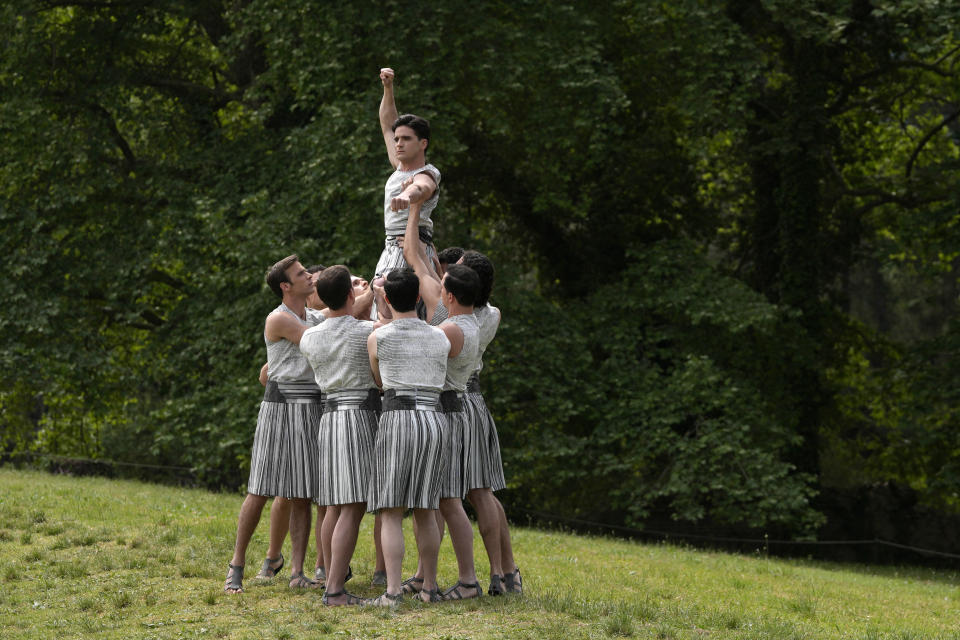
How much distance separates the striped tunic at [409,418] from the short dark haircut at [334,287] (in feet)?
1.30

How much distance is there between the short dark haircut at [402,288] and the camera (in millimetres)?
6824

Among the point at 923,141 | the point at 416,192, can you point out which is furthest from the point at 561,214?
the point at 416,192

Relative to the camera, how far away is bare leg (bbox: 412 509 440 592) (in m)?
7.06

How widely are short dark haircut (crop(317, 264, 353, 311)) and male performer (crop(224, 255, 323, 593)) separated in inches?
23.4

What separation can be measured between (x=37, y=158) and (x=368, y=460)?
43.1ft

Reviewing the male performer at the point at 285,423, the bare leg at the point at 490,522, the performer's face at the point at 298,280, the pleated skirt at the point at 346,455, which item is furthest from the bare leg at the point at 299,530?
the performer's face at the point at 298,280

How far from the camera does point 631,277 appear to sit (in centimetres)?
1872

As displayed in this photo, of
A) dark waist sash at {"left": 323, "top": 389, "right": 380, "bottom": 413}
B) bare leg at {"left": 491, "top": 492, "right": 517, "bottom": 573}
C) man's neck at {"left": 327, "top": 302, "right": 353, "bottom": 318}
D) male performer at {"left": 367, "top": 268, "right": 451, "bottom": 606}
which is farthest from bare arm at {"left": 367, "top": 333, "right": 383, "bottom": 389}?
bare leg at {"left": 491, "top": 492, "right": 517, "bottom": 573}

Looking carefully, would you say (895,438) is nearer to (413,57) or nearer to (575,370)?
(575,370)

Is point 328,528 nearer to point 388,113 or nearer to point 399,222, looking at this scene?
point 399,222

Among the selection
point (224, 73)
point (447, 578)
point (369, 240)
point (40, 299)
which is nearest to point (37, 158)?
point (40, 299)

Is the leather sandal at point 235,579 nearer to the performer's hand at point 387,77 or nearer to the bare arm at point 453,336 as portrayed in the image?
the bare arm at point 453,336

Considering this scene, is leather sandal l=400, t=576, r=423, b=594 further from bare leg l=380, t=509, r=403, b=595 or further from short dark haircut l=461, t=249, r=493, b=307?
short dark haircut l=461, t=249, r=493, b=307

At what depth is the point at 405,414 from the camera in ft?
22.6
